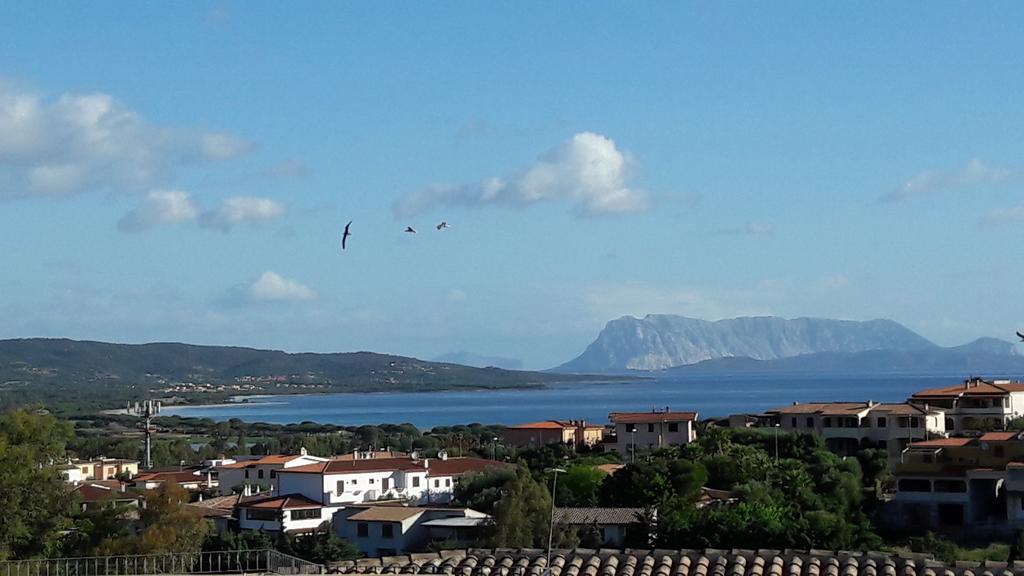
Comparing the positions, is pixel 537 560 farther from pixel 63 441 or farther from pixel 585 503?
pixel 585 503

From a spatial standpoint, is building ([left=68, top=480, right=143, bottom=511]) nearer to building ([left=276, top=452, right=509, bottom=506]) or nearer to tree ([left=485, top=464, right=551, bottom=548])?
building ([left=276, top=452, right=509, bottom=506])

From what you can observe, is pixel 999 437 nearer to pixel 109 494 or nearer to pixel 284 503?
pixel 284 503

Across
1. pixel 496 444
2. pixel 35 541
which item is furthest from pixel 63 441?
pixel 496 444

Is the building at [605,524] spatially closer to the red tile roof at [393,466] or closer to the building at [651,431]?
the red tile roof at [393,466]

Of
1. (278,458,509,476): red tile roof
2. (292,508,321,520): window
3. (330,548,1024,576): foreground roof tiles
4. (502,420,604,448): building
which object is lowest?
(292,508,321,520): window

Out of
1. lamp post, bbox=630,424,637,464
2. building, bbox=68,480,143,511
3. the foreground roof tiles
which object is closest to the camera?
the foreground roof tiles

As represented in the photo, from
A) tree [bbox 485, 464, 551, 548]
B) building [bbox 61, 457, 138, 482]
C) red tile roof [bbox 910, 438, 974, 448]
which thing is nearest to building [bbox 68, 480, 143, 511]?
building [bbox 61, 457, 138, 482]
